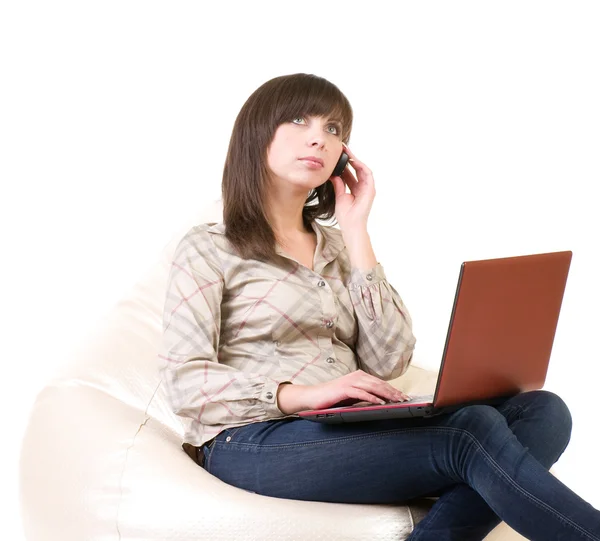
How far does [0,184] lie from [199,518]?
155cm

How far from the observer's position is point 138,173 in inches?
115

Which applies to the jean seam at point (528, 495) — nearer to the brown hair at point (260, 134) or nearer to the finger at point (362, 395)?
the finger at point (362, 395)

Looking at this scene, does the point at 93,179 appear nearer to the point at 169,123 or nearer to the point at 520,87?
the point at 169,123

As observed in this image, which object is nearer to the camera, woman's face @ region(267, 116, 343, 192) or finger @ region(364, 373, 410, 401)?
finger @ region(364, 373, 410, 401)

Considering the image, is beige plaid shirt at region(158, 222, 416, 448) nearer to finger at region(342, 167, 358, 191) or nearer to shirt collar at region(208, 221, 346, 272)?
shirt collar at region(208, 221, 346, 272)

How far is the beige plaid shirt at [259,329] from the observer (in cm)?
176

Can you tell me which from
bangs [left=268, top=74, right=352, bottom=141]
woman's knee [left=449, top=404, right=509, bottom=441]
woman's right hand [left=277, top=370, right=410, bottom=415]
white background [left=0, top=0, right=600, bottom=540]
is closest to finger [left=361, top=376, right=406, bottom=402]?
woman's right hand [left=277, top=370, right=410, bottom=415]

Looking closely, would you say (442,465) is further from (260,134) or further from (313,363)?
(260,134)

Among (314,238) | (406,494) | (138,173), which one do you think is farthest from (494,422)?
(138,173)

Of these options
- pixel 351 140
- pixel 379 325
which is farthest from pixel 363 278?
pixel 351 140

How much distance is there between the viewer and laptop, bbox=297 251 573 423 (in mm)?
1475

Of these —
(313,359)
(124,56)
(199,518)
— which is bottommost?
(199,518)

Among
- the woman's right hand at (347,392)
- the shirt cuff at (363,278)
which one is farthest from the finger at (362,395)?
the shirt cuff at (363,278)

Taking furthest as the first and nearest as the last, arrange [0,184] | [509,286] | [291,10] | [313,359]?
[291,10], [0,184], [313,359], [509,286]
